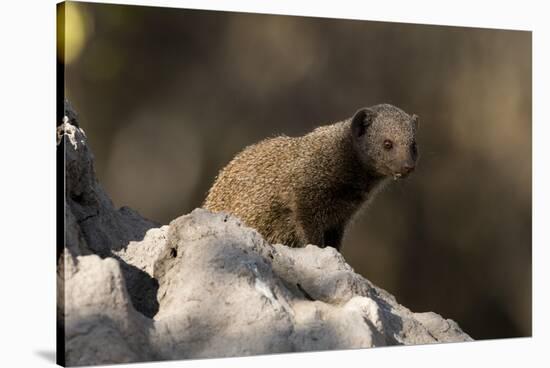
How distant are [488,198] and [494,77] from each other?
169cm

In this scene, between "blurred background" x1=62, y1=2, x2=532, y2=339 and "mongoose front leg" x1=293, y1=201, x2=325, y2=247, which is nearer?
"mongoose front leg" x1=293, y1=201, x2=325, y2=247

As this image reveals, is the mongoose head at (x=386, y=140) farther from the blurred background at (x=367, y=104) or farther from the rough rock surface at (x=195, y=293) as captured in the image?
the rough rock surface at (x=195, y=293)

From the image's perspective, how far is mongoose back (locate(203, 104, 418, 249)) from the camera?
264 inches

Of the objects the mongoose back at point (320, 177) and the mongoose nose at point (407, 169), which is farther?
the mongoose back at point (320, 177)

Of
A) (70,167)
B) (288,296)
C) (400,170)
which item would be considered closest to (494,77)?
(400,170)

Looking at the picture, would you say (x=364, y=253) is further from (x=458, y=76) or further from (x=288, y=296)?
(x=288, y=296)

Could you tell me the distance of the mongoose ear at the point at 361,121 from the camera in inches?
269

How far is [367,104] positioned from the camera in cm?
919

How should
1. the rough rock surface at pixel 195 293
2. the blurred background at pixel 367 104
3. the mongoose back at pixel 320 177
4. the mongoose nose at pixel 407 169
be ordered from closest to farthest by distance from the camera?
1. the rough rock surface at pixel 195 293
2. the mongoose nose at pixel 407 169
3. the mongoose back at pixel 320 177
4. the blurred background at pixel 367 104

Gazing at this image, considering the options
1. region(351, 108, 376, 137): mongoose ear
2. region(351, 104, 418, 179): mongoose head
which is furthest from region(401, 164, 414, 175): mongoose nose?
region(351, 108, 376, 137): mongoose ear

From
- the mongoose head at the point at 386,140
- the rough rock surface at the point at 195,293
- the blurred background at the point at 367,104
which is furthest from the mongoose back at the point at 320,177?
the rough rock surface at the point at 195,293

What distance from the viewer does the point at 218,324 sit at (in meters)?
5.25

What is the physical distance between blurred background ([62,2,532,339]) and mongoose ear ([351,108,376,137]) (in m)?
0.55

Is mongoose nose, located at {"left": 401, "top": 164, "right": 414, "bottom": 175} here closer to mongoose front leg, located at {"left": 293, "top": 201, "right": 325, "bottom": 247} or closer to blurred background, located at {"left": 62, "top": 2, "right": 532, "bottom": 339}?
blurred background, located at {"left": 62, "top": 2, "right": 532, "bottom": 339}
